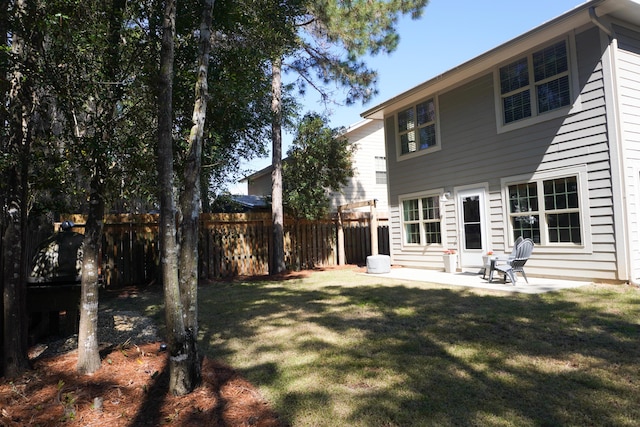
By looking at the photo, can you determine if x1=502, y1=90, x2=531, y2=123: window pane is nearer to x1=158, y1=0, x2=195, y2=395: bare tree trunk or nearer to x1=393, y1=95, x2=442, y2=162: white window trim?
x1=393, y1=95, x2=442, y2=162: white window trim

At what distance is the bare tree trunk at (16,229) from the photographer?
141 inches

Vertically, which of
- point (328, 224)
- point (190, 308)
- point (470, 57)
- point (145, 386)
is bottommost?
point (145, 386)

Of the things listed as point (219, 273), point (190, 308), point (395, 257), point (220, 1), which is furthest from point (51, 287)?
point (395, 257)

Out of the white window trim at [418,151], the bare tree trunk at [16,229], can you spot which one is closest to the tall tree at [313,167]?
the white window trim at [418,151]

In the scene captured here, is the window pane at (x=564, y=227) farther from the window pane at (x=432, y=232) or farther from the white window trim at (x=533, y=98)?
the window pane at (x=432, y=232)

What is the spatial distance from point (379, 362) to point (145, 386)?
2.15 meters

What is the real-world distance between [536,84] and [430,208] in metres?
4.03

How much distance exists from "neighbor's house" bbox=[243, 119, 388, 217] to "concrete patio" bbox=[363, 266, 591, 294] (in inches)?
231

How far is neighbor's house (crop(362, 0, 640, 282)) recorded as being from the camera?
22.7 ft

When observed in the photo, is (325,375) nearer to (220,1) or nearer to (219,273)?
(220,1)

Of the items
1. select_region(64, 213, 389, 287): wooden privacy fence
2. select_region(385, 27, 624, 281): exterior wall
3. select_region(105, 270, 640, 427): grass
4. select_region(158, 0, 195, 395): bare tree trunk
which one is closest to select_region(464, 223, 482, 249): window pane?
select_region(385, 27, 624, 281): exterior wall

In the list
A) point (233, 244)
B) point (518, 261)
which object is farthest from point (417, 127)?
point (233, 244)

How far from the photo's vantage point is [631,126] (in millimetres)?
7043

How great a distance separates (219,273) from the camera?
36.1 feet
